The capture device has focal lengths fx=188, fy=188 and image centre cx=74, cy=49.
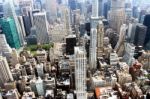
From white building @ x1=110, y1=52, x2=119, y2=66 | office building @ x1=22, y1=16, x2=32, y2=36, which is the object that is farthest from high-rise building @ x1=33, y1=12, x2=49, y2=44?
white building @ x1=110, y1=52, x2=119, y2=66

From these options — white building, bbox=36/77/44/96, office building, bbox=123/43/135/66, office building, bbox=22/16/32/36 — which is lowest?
white building, bbox=36/77/44/96

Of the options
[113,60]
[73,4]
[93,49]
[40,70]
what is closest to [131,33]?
[113,60]

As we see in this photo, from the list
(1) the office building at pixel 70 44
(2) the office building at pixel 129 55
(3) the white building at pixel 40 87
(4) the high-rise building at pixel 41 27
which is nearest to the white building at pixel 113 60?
(2) the office building at pixel 129 55

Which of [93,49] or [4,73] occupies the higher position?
[93,49]

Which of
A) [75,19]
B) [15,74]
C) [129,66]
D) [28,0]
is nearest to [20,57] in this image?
[15,74]

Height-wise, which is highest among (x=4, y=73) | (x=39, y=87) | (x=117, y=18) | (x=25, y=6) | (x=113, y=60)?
(x=25, y=6)

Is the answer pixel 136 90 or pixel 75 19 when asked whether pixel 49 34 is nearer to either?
pixel 75 19

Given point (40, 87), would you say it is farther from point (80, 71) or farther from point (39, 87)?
point (80, 71)

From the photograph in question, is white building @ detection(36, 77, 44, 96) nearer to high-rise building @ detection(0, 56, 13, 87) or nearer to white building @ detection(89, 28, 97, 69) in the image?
high-rise building @ detection(0, 56, 13, 87)
